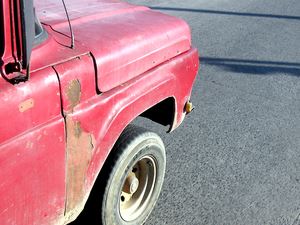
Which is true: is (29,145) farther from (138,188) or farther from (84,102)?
(138,188)

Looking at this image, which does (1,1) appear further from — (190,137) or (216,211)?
(190,137)

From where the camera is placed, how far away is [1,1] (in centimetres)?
203

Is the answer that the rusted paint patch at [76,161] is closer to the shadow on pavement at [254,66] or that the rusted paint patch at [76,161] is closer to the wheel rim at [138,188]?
the wheel rim at [138,188]

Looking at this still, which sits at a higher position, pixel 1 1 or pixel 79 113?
→ pixel 1 1

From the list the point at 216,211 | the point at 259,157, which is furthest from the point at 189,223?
the point at 259,157

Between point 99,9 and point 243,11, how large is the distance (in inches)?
285

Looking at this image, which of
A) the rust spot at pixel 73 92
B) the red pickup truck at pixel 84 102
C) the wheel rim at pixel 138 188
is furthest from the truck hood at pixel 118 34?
the wheel rim at pixel 138 188

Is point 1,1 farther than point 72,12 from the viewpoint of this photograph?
No

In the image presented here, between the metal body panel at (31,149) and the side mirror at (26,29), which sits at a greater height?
the side mirror at (26,29)

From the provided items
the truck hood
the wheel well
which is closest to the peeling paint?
the truck hood

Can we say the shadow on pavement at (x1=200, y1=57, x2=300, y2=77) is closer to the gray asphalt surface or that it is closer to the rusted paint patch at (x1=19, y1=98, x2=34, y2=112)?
the gray asphalt surface

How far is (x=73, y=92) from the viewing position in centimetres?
246

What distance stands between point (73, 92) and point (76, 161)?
15.2 inches

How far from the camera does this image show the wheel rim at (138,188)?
335cm
